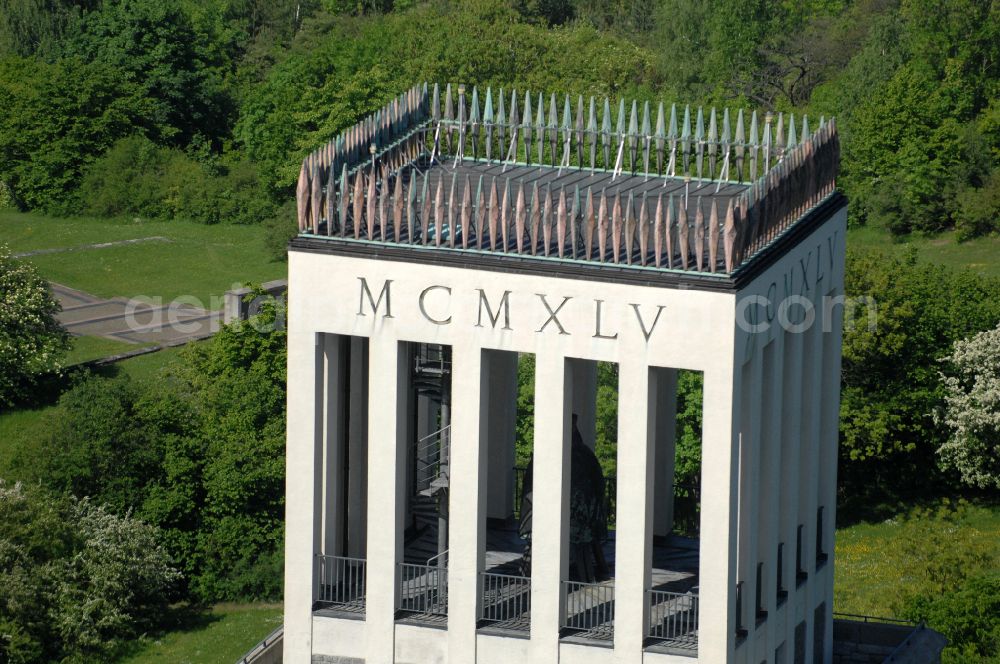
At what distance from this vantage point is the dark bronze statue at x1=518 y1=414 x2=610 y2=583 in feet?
116

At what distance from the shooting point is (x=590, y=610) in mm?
34219

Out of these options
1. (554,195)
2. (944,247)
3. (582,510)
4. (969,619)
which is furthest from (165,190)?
(582,510)

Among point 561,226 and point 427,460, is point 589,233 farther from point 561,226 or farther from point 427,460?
point 427,460

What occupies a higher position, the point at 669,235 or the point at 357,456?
the point at 669,235

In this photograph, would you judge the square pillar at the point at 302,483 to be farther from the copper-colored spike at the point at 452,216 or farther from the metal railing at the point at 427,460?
the metal railing at the point at 427,460

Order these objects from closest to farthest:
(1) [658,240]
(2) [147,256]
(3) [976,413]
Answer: (1) [658,240], (3) [976,413], (2) [147,256]

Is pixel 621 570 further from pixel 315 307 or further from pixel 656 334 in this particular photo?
pixel 315 307

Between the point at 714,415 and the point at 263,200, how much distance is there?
286 feet

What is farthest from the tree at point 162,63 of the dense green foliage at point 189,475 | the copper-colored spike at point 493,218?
the copper-colored spike at point 493,218

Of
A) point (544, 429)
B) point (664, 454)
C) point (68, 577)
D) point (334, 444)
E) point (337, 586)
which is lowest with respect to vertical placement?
point (68, 577)

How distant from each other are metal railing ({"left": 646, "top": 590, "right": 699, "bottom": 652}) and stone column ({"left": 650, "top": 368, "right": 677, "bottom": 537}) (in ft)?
14.7

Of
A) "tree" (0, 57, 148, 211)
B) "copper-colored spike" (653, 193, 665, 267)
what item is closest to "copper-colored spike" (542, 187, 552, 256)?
"copper-colored spike" (653, 193, 665, 267)

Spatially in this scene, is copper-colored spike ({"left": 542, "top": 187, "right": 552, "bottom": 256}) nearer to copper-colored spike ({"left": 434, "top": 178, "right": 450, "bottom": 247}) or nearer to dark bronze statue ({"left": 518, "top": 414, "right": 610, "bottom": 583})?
copper-colored spike ({"left": 434, "top": 178, "right": 450, "bottom": 247})

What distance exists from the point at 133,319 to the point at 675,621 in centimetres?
6881
